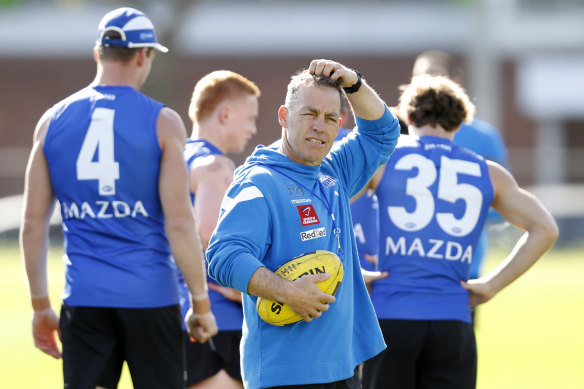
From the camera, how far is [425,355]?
5.34 meters

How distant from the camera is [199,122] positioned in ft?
19.9

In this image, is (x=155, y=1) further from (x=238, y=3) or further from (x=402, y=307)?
(x=402, y=307)

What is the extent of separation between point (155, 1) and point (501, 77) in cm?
1183

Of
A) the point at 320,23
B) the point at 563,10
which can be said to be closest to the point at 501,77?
the point at 563,10

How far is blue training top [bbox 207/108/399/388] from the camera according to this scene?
13.4 feet

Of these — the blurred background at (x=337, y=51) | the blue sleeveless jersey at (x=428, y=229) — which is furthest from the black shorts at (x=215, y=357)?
the blurred background at (x=337, y=51)

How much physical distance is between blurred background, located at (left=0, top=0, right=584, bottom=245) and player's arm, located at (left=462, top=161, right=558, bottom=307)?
90.5 ft

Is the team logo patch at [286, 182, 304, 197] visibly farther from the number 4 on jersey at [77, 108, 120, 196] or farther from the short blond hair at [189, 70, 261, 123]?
the short blond hair at [189, 70, 261, 123]

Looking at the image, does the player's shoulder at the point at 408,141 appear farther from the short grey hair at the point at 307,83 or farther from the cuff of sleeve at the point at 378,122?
the short grey hair at the point at 307,83

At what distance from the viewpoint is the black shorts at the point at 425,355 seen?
5.30 metres

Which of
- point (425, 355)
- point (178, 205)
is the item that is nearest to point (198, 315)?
point (178, 205)

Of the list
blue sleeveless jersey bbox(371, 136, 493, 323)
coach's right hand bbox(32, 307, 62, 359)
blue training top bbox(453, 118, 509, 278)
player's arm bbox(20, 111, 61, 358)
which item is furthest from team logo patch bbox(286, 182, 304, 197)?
blue training top bbox(453, 118, 509, 278)

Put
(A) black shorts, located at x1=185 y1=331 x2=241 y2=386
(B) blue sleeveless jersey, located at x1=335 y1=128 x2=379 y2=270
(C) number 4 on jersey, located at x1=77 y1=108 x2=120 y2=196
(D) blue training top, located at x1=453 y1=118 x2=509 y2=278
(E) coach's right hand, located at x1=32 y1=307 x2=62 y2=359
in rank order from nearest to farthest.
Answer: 1. (C) number 4 on jersey, located at x1=77 y1=108 x2=120 y2=196
2. (E) coach's right hand, located at x1=32 y1=307 x2=62 y2=359
3. (A) black shorts, located at x1=185 y1=331 x2=241 y2=386
4. (B) blue sleeveless jersey, located at x1=335 y1=128 x2=379 y2=270
5. (D) blue training top, located at x1=453 y1=118 x2=509 y2=278

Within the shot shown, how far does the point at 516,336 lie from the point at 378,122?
8.66 m
